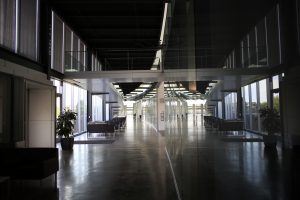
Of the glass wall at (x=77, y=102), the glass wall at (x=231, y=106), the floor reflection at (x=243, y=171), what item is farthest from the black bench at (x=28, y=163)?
the glass wall at (x=77, y=102)

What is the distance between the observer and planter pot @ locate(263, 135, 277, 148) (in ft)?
2.74

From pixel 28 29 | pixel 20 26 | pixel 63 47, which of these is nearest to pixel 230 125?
pixel 20 26

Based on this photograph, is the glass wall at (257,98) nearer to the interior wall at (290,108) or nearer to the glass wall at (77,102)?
the interior wall at (290,108)

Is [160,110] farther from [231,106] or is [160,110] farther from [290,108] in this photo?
[290,108]

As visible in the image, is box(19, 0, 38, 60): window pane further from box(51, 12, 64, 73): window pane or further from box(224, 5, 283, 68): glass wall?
box(224, 5, 283, 68): glass wall

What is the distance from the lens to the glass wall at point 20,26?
22.9 ft

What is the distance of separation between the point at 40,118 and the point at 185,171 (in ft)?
20.8

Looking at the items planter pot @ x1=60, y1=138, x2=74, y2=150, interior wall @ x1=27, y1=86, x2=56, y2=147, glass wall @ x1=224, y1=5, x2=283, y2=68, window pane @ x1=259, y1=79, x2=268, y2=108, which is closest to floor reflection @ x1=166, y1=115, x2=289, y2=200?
window pane @ x1=259, y1=79, x2=268, y2=108

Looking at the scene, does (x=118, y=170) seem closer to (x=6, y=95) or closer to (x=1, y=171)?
(x=1, y=171)

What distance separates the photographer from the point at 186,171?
9.59 feet

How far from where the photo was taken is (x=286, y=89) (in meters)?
0.73

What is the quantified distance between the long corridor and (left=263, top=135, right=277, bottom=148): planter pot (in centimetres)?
2

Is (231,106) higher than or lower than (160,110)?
lower

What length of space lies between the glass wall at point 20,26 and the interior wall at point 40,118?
1.21m
